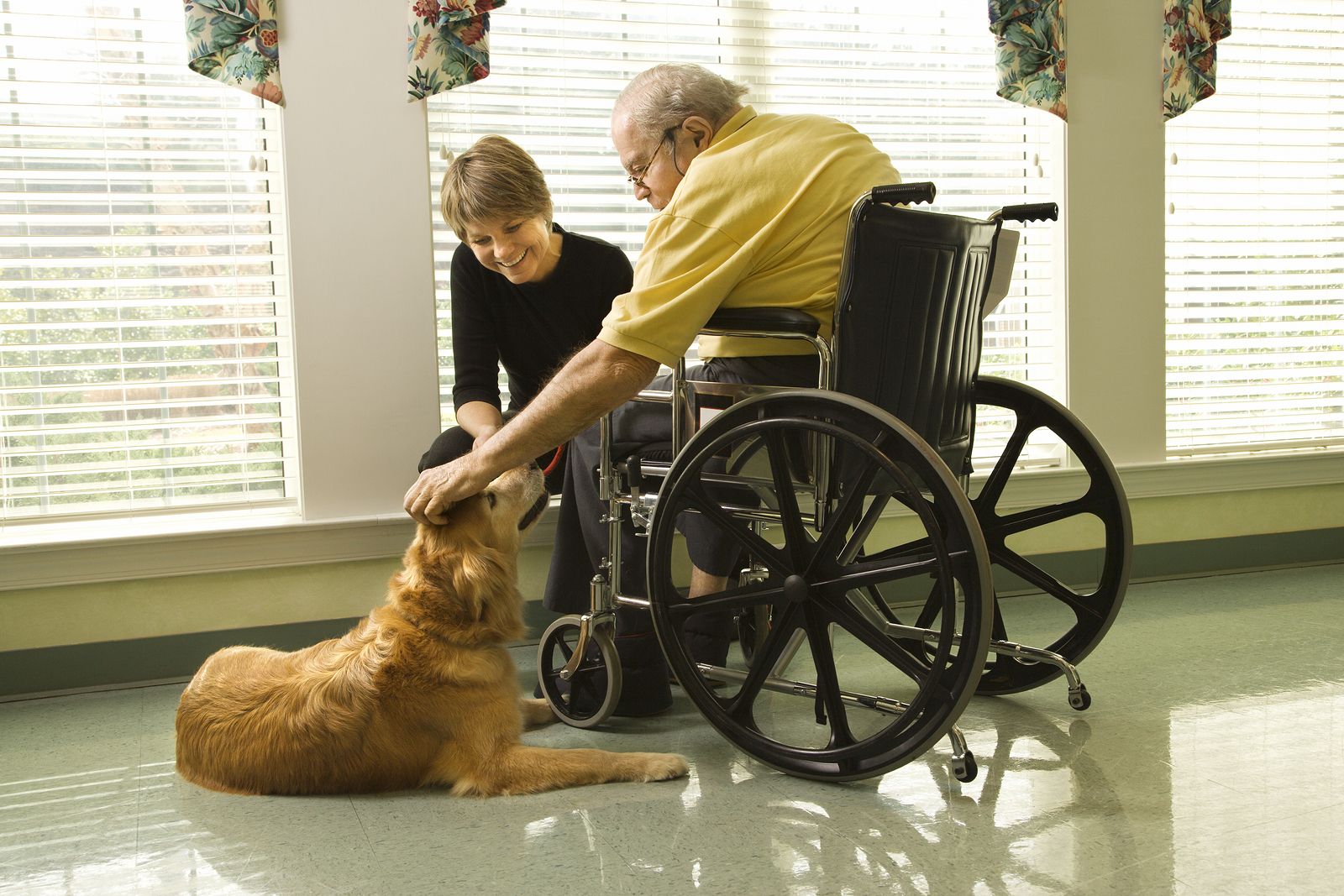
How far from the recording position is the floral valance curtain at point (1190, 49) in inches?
126

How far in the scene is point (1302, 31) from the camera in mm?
3457

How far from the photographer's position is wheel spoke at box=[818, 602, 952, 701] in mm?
1590

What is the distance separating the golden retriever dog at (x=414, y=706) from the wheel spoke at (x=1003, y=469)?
0.85 metres

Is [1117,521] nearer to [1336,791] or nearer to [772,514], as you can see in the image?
[1336,791]

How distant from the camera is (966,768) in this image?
169cm

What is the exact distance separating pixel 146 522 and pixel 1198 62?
10.6 ft

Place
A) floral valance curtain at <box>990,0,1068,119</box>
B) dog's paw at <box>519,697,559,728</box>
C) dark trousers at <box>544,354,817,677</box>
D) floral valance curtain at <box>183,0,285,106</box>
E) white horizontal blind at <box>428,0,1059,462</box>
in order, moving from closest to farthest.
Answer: dark trousers at <box>544,354,817,677</box> → dog's paw at <box>519,697,559,728</box> → floral valance curtain at <box>183,0,285,106</box> → white horizontal blind at <box>428,0,1059,462</box> → floral valance curtain at <box>990,0,1068,119</box>

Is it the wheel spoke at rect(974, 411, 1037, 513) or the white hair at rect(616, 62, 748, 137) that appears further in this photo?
the wheel spoke at rect(974, 411, 1037, 513)

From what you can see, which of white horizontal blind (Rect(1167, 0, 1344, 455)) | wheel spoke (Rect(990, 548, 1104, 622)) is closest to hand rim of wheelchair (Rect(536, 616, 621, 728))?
wheel spoke (Rect(990, 548, 1104, 622))

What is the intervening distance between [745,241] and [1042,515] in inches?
34.2

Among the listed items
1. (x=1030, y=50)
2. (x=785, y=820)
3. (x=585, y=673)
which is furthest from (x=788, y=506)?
(x=1030, y=50)

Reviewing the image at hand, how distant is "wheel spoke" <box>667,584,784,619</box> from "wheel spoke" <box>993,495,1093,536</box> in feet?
2.22

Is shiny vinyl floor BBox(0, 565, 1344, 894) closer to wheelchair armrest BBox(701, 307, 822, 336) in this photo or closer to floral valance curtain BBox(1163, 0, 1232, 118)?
wheelchair armrest BBox(701, 307, 822, 336)

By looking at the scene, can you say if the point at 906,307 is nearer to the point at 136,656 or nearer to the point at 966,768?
Answer: the point at 966,768
